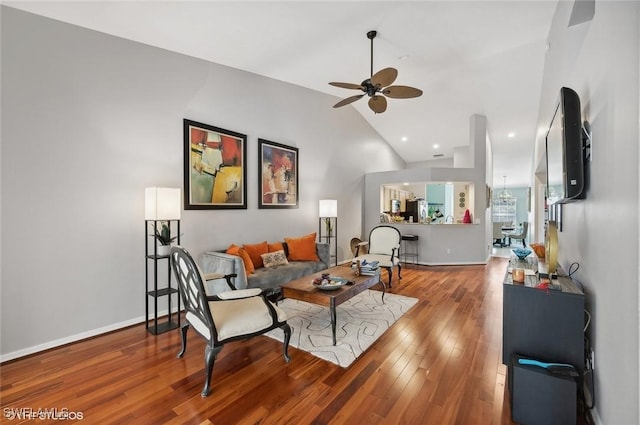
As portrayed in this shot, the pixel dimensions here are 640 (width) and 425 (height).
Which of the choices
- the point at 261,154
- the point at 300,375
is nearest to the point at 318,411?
the point at 300,375

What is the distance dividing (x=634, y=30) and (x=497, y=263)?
671 centimetres

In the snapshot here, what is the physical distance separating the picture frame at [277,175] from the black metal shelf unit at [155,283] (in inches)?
62.6

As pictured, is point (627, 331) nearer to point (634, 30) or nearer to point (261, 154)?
point (634, 30)

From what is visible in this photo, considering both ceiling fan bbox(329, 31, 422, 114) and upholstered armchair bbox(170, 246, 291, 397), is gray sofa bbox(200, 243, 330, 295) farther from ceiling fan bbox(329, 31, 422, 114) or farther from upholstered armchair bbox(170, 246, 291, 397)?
ceiling fan bbox(329, 31, 422, 114)

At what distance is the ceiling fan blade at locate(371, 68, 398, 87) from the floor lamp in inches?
99.9

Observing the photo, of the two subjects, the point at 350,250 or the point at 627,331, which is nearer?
the point at 627,331

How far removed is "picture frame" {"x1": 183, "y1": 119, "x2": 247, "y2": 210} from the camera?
12.1 feet

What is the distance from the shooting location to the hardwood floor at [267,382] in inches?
71.3

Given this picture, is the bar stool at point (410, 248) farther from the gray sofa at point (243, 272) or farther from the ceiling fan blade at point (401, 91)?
the ceiling fan blade at point (401, 91)

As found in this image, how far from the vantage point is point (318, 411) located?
1.83 metres

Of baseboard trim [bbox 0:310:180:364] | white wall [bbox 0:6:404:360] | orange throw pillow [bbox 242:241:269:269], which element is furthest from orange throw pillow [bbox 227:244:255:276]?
baseboard trim [bbox 0:310:180:364]

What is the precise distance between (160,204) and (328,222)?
3370 millimetres

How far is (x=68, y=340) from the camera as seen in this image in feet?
8.96

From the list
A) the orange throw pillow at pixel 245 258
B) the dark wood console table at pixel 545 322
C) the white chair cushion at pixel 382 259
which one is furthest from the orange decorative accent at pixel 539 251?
the orange throw pillow at pixel 245 258
